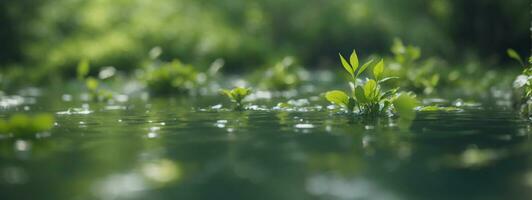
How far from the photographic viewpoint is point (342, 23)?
99.3 ft

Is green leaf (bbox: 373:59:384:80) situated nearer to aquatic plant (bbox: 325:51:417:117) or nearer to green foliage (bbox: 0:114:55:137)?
aquatic plant (bbox: 325:51:417:117)

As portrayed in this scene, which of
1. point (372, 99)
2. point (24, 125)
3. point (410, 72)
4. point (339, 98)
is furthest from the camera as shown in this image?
point (410, 72)

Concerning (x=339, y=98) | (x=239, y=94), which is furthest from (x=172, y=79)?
(x=339, y=98)

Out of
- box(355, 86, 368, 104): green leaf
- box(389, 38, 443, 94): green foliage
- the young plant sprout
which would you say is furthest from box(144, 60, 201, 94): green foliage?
box(355, 86, 368, 104): green leaf

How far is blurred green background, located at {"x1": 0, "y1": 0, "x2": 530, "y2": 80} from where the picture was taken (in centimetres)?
2505

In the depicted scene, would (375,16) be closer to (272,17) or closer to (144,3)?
(272,17)

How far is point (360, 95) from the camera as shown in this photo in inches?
320

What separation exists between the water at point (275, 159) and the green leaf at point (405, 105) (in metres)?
0.12

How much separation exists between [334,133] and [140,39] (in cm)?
2181

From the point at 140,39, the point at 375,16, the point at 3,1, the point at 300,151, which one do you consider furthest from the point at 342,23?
the point at 300,151

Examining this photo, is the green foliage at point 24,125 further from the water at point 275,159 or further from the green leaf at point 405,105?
the green leaf at point 405,105

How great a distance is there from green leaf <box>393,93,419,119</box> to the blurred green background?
1598cm

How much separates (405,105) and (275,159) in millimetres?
3383

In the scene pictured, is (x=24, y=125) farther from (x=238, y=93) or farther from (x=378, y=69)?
(x=238, y=93)
